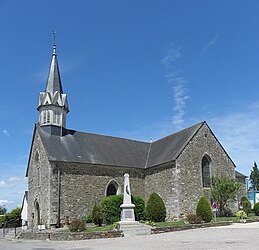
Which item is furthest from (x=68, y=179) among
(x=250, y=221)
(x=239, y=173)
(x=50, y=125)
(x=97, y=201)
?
(x=239, y=173)

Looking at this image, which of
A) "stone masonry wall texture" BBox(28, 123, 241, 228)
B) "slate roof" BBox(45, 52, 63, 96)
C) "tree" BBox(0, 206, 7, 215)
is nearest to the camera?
"stone masonry wall texture" BBox(28, 123, 241, 228)

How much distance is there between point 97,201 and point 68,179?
3.24m

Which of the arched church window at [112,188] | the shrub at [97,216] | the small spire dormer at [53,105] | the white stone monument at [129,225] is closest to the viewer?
the white stone monument at [129,225]

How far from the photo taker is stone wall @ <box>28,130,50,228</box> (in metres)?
27.3

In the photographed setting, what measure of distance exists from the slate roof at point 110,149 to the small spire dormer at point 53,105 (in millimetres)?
1089

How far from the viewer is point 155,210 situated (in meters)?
26.6

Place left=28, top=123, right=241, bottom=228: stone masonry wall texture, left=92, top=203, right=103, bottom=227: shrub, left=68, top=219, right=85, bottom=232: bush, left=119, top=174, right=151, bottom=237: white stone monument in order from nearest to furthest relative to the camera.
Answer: left=119, top=174, right=151, bottom=237: white stone monument
left=68, top=219, right=85, bottom=232: bush
left=92, top=203, right=103, bottom=227: shrub
left=28, top=123, right=241, bottom=228: stone masonry wall texture

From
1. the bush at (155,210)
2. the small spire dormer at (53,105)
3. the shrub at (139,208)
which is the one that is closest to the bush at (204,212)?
the bush at (155,210)

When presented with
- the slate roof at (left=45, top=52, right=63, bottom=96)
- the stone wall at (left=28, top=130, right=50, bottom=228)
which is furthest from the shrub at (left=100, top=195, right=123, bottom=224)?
the slate roof at (left=45, top=52, right=63, bottom=96)

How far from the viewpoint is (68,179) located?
90.6ft

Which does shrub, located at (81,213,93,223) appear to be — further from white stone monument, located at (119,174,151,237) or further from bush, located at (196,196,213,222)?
bush, located at (196,196,213,222)

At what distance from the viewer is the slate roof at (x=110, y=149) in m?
28.8

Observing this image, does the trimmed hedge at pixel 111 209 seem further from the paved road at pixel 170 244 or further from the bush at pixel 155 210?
A: the paved road at pixel 170 244

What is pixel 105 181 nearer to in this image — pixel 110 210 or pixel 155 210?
pixel 110 210
